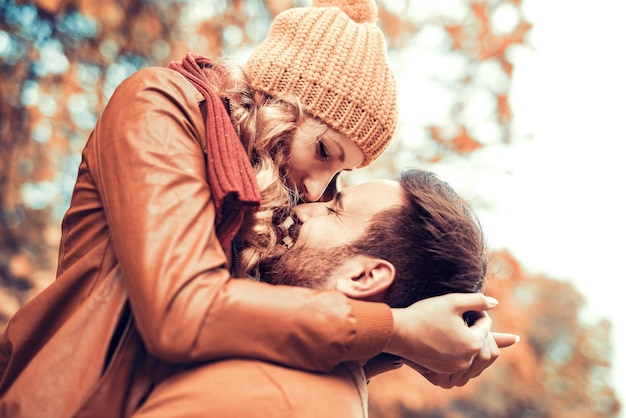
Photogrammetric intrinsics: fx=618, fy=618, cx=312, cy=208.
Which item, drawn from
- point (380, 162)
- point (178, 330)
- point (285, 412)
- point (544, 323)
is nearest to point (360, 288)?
point (285, 412)

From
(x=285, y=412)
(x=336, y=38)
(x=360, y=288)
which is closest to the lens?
(x=285, y=412)

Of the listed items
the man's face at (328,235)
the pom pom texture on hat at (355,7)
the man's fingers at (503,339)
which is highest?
the pom pom texture on hat at (355,7)

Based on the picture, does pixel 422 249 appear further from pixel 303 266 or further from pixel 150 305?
pixel 150 305

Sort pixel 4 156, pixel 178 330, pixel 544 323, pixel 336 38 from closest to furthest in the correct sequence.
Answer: pixel 178 330 → pixel 336 38 → pixel 4 156 → pixel 544 323

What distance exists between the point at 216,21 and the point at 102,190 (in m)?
2.03

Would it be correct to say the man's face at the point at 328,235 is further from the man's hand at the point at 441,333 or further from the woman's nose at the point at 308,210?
the man's hand at the point at 441,333

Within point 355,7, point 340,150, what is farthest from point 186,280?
point 355,7

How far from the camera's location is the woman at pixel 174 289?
1.10 m

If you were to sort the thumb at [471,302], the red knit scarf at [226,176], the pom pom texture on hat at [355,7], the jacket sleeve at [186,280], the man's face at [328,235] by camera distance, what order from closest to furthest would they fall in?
the jacket sleeve at [186,280] < the red knit scarf at [226,176] < the thumb at [471,302] < the man's face at [328,235] < the pom pom texture on hat at [355,7]

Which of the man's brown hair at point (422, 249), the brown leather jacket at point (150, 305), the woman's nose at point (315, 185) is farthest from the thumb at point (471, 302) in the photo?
the woman's nose at point (315, 185)

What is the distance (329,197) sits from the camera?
1896 millimetres

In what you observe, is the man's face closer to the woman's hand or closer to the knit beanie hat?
the knit beanie hat

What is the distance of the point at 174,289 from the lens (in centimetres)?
106

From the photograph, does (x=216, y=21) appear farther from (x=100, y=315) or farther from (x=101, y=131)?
(x=100, y=315)
